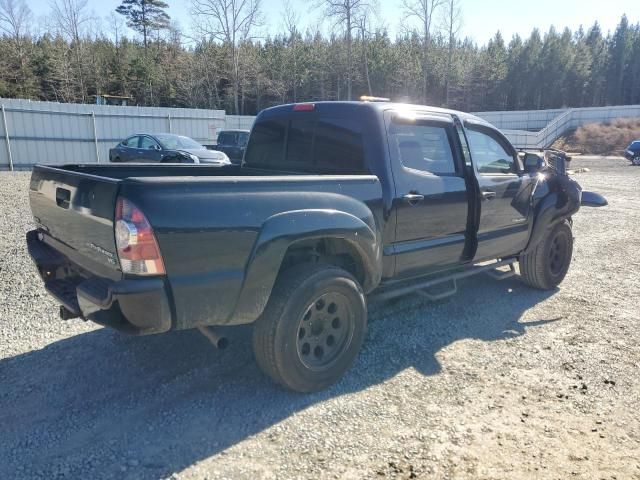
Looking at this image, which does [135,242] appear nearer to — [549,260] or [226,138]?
[549,260]

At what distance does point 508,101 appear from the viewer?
232 ft

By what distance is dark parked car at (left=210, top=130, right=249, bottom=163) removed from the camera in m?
18.6

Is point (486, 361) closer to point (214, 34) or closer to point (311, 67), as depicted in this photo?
point (214, 34)

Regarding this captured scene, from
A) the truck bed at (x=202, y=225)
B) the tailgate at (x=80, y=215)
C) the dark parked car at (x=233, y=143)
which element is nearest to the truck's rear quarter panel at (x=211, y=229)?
the truck bed at (x=202, y=225)

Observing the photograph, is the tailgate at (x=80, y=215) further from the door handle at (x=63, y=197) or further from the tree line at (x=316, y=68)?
the tree line at (x=316, y=68)

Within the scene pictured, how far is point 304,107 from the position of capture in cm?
421

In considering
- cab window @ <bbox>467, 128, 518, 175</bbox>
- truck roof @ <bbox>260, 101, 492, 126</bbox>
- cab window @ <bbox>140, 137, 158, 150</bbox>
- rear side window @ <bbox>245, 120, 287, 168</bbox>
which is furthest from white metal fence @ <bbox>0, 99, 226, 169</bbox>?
cab window @ <bbox>467, 128, 518, 175</bbox>

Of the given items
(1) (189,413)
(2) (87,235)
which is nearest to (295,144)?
(2) (87,235)

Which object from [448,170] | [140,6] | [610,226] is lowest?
[610,226]

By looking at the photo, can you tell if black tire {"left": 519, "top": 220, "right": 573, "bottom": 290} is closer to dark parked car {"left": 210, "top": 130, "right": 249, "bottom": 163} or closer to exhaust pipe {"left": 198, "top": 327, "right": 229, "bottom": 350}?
exhaust pipe {"left": 198, "top": 327, "right": 229, "bottom": 350}

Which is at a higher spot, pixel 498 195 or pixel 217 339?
pixel 498 195

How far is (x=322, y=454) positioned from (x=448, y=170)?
2.72 m

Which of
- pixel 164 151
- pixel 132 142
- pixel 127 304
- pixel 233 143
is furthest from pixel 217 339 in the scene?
pixel 233 143

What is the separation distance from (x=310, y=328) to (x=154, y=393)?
3.79 feet
